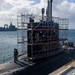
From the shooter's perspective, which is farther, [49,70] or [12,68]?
[49,70]

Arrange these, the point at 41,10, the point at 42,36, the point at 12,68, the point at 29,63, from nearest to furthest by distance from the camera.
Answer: the point at 12,68 → the point at 29,63 → the point at 42,36 → the point at 41,10

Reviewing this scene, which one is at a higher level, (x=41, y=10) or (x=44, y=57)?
(x=41, y=10)

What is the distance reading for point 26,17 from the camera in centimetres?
2755

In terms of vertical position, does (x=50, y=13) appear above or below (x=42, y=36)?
above

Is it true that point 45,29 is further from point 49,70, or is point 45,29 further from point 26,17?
point 49,70

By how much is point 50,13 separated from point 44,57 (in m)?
6.59

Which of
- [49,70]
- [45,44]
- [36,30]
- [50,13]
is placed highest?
[50,13]

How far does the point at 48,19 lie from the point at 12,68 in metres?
9.36

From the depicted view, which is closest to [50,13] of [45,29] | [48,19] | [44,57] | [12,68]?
[48,19]

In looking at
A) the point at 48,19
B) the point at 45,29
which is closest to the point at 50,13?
the point at 48,19

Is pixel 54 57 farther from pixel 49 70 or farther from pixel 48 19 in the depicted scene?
pixel 48 19

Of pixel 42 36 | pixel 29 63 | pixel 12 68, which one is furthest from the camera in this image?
pixel 42 36

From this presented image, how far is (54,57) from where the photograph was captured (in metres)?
28.7

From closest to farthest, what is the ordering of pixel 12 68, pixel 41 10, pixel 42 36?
1. pixel 12 68
2. pixel 42 36
3. pixel 41 10
